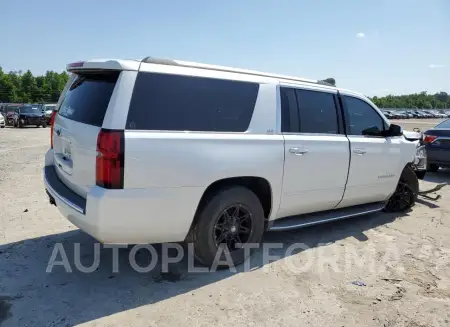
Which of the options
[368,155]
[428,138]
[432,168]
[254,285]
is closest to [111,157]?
[254,285]

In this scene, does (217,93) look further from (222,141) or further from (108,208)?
(108,208)

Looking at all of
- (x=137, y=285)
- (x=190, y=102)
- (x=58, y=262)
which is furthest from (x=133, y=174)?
(x=58, y=262)

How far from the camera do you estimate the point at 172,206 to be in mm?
3264

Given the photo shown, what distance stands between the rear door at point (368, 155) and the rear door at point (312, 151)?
19 cm

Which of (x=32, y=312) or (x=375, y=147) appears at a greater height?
(x=375, y=147)

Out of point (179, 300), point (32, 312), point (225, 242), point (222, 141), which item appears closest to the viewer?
point (32, 312)

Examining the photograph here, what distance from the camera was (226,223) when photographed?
3771 mm

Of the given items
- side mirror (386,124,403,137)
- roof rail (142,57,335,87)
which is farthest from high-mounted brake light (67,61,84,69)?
side mirror (386,124,403,137)

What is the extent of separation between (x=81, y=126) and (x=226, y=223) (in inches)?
65.7

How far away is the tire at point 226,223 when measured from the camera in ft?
11.6

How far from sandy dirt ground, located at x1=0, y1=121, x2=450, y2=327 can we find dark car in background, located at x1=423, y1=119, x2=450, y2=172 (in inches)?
203

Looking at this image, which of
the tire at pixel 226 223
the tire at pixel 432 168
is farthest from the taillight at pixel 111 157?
the tire at pixel 432 168

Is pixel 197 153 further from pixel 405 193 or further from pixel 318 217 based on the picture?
pixel 405 193

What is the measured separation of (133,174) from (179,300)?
1.18 metres
